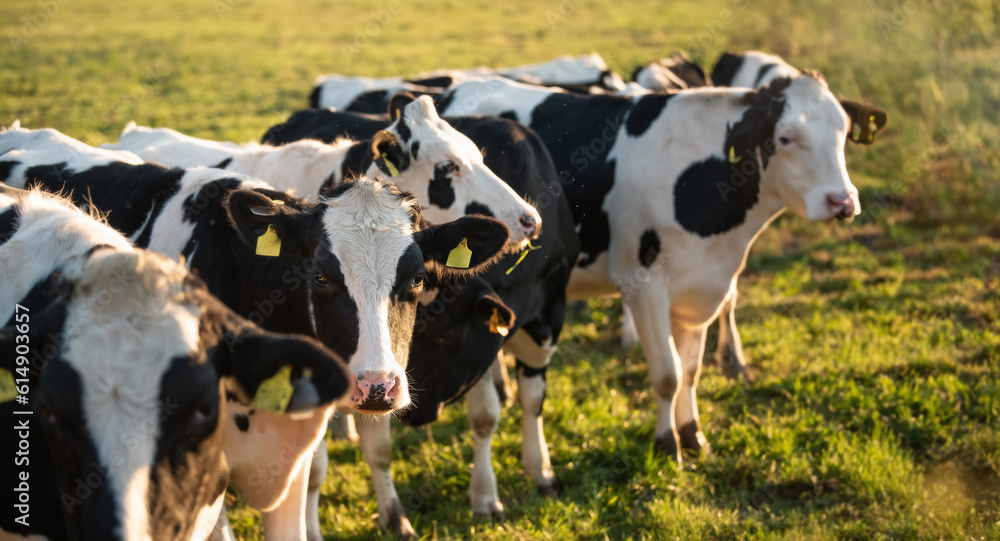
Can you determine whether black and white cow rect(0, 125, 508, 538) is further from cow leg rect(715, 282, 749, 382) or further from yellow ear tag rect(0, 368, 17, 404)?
cow leg rect(715, 282, 749, 382)

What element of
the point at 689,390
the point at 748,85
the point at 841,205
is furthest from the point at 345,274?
the point at 748,85

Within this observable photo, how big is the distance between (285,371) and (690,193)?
3.63 metres

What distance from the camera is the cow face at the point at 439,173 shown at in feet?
14.6

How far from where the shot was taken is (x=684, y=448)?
564 cm

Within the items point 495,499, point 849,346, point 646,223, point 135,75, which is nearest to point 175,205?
point 495,499

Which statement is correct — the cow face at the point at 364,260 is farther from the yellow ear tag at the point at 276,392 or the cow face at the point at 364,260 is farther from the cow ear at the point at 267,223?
the yellow ear tag at the point at 276,392

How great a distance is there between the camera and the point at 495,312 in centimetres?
436

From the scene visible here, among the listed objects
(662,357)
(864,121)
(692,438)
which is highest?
(864,121)

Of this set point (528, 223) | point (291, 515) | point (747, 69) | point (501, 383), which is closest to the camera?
point (291, 515)

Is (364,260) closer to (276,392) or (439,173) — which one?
(276,392)

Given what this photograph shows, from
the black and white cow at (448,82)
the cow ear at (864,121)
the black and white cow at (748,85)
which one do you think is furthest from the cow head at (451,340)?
the black and white cow at (448,82)

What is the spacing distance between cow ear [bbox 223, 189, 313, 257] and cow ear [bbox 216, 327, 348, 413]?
0.93 meters

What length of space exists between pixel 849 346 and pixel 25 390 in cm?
601

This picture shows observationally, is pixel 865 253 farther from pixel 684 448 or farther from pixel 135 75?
pixel 135 75
